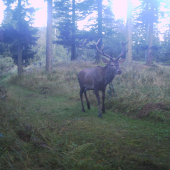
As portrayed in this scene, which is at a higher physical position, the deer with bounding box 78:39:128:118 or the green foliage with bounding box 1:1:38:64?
the green foliage with bounding box 1:1:38:64

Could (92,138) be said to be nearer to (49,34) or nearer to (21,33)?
(49,34)

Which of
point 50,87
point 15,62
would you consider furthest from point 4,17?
point 50,87

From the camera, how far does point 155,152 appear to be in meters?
3.31

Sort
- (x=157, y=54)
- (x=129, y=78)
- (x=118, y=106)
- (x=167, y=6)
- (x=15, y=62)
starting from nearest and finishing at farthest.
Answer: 1. (x=118, y=106)
2. (x=129, y=78)
3. (x=167, y=6)
4. (x=15, y=62)
5. (x=157, y=54)

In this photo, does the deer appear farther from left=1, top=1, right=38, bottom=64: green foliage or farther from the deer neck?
left=1, top=1, right=38, bottom=64: green foliage

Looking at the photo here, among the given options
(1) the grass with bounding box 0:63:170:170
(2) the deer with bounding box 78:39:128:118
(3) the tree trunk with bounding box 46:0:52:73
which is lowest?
(1) the grass with bounding box 0:63:170:170

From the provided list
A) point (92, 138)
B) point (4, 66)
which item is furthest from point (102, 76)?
point (4, 66)

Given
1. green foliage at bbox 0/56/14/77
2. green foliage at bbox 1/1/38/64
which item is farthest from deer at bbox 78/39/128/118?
green foliage at bbox 1/1/38/64

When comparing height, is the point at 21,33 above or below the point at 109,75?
above

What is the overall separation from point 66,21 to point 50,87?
1456 cm

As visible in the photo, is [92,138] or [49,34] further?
[49,34]

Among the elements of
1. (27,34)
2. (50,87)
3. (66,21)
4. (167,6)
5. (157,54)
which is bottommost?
(50,87)

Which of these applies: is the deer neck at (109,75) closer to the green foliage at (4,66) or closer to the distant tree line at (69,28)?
the green foliage at (4,66)

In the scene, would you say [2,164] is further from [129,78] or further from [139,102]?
[129,78]
